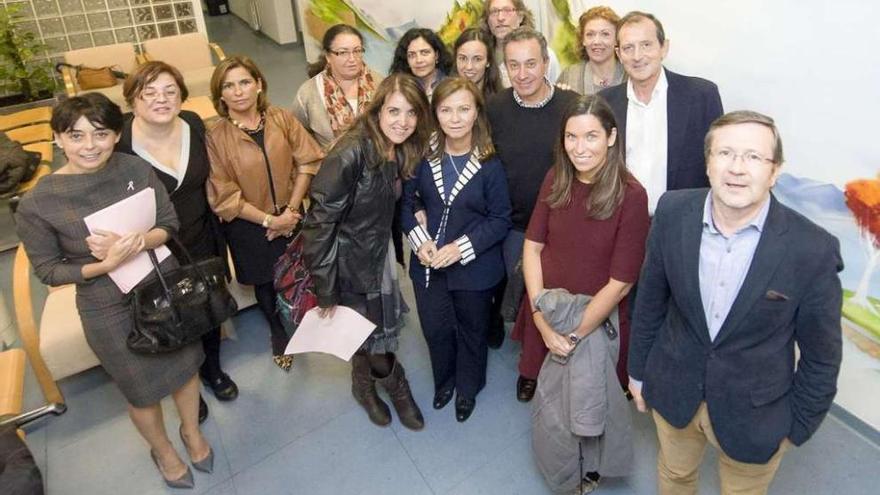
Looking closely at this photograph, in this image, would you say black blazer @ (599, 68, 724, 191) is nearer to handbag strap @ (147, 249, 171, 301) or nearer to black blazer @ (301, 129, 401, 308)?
black blazer @ (301, 129, 401, 308)

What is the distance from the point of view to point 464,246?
2.52 m

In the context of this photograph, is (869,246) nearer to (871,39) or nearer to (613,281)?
(871,39)

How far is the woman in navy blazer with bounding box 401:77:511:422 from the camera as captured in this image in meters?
2.42

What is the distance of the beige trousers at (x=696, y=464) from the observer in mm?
1815

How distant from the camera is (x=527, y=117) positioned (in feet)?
8.36

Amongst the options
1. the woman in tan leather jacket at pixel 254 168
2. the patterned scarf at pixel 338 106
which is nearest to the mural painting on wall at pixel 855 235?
the patterned scarf at pixel 338 106

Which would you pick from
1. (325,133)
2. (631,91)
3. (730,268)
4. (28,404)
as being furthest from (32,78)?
(730,268)

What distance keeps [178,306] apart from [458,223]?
1190 millimetres

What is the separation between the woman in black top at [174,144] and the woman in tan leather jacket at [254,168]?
0.07 metres

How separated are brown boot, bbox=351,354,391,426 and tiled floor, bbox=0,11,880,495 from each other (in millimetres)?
58

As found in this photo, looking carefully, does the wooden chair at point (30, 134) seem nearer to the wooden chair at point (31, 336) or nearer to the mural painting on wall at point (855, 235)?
the wooden chair at point (31, 336)

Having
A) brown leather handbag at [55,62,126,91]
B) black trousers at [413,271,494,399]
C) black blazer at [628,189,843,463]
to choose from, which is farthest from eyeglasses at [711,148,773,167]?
brown leather handbag at [55,62,126,91]

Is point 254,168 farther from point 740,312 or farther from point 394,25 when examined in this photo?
point 394,25

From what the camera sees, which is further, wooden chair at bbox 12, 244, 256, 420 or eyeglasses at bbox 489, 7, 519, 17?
eyeglasses at bbox 489, 7, 519, 17
